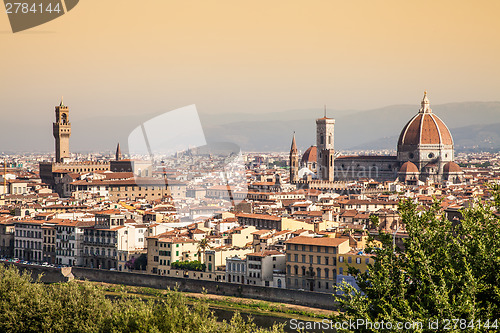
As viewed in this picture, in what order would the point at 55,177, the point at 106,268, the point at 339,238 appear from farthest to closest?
the point at 55,177 → the point at 106,268 → the point at 339,238

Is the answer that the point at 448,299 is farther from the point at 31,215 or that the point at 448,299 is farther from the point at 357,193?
the point at 357,193

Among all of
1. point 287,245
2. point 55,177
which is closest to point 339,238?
point 287,245

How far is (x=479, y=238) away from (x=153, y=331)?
498cm

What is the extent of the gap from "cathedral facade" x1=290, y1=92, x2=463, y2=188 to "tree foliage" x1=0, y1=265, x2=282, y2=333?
159ft

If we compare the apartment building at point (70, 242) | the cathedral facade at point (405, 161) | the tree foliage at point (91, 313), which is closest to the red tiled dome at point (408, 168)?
the cathedral facade at point (405, 161)

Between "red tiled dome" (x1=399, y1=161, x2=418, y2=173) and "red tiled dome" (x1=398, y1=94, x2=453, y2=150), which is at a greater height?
"red tiled dome" (x1=398, y1=94, x2=453, y2=150)

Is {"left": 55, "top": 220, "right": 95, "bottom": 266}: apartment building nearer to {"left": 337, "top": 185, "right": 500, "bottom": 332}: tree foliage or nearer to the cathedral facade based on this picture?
{"left": 337, "top": 185, "right": 500, "bottom": 332}: tree foliage

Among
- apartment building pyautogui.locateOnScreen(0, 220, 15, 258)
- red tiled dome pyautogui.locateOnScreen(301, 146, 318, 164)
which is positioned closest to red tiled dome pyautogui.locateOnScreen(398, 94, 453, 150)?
red tiled dome pyautogui.locateOnScreen(301, 146, 318, 164)

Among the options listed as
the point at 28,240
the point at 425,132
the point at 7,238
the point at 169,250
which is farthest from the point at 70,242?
the point at 425,132

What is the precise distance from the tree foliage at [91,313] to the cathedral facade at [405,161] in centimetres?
4839

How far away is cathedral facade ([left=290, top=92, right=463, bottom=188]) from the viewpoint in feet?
220

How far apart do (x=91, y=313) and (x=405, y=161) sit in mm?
56656

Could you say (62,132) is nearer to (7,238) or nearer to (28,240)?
(7,238)

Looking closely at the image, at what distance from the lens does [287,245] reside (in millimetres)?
25734
